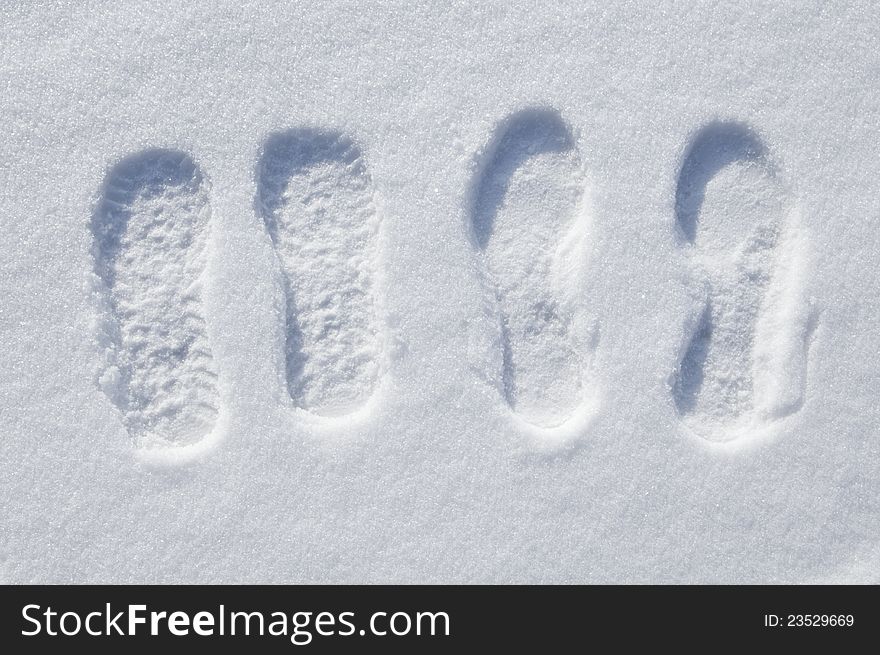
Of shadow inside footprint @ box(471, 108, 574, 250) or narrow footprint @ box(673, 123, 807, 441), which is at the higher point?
shadow inside footprint @ box(471, 108, 574, 250)

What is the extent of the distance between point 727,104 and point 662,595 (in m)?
0.71

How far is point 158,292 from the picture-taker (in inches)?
57.9

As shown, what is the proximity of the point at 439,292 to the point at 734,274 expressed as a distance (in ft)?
1.41

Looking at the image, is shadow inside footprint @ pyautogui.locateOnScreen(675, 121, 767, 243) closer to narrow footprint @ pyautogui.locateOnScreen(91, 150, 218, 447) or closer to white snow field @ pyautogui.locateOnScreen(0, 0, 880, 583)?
white snow field @ pyautogui.locateOnScreen(0, 0, 880, 583)

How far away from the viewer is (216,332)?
146 cm

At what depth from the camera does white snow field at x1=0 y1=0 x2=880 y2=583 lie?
57.3 inches

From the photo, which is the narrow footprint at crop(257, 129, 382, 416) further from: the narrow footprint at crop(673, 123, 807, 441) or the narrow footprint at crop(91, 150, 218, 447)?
the narrow footprint at crop(673, 123, 807, 441)

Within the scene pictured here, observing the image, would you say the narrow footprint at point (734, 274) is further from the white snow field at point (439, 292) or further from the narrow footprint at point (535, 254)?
the narrow footprint at point (535, 254)

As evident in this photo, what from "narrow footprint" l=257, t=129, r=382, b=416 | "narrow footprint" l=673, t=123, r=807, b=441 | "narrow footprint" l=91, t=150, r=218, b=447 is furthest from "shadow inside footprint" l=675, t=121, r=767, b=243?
"narrow footprint" l=91, t=150, r=218, b=447

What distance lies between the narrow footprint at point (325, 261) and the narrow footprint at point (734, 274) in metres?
0.46

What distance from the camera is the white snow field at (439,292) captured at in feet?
4.77

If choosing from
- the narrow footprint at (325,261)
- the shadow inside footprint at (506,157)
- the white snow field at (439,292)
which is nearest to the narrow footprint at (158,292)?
the white snow field at (439,292)

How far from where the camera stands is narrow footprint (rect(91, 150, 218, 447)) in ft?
4.82

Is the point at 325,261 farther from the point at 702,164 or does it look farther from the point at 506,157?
the point at 702,164
